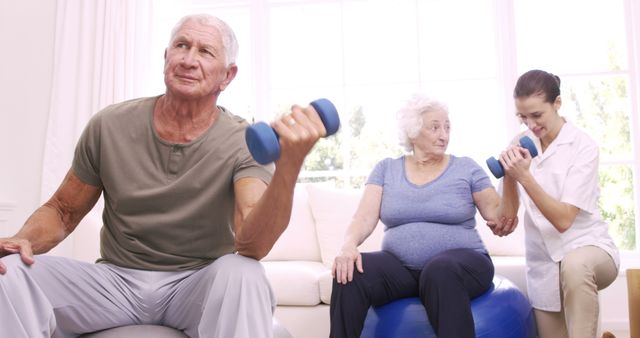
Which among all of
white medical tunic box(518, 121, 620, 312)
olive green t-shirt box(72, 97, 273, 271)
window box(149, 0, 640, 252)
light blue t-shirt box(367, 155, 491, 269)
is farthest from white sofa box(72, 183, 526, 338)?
olive green t-shirt box(72, 97, 273, 271)

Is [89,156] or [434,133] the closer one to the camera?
[89,156]

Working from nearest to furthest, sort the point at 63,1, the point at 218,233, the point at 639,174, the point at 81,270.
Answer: the point at 81,270
the point at 218,233
the point at 639,174
the point at 63,1

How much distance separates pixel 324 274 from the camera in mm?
2742

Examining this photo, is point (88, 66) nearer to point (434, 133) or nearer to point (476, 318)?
point (434, 133)

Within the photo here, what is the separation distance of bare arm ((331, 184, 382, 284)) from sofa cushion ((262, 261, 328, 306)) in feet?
1.30

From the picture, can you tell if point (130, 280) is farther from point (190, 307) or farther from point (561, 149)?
point (561, 149)

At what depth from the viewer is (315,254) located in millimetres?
3180

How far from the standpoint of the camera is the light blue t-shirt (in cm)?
224

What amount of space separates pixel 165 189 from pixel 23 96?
2.78 m

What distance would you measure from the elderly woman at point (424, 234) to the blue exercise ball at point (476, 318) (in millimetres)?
35

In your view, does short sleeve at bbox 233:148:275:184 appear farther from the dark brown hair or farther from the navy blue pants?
the dark brown hair

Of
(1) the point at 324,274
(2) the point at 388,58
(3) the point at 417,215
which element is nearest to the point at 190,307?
(3) the point at 417,215

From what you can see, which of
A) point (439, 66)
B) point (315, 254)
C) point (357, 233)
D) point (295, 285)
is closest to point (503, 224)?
point (357, 233)

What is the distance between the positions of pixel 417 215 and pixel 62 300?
4.38ft
